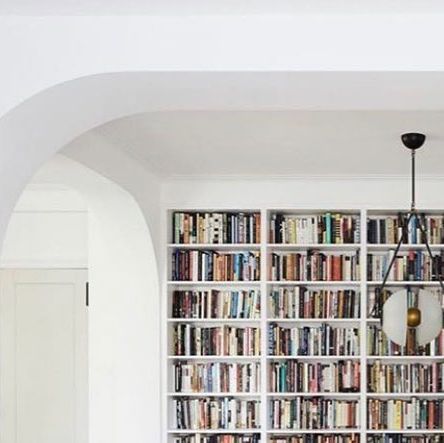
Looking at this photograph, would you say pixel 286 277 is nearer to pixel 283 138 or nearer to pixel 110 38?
pixel 283 138

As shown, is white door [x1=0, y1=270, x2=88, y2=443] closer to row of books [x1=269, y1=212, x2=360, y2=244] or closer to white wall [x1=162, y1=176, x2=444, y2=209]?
white wall [x1=162, y1=176, x2=444, y2=209]

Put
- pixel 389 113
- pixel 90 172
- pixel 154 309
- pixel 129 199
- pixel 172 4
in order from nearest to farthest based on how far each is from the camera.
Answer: pixel 172 4
pixel 389 113
pixel 90 172
pixel 129 199
pixel 154 309

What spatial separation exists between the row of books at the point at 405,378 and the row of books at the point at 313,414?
20cm

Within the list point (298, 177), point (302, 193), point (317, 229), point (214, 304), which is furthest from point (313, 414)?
point (298, 177)

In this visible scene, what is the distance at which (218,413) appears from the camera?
5723 mm

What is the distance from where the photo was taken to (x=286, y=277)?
5699 mm

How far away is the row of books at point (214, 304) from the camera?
18.7 feet

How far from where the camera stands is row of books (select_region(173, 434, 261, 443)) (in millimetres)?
5676

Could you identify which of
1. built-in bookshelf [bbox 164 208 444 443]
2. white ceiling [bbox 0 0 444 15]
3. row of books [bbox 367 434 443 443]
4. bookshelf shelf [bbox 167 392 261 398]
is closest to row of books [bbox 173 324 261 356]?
built-in bookshelf [bbox 164 208 444 443]

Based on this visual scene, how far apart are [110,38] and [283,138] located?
2.05m

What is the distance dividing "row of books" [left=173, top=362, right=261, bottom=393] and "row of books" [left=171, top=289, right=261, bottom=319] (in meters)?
0.33

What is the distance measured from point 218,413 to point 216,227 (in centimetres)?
121

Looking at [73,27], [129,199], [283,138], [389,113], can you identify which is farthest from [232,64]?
[129,199]

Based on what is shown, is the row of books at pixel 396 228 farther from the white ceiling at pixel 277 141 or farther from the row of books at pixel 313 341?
the row of books at pixel 313 341
